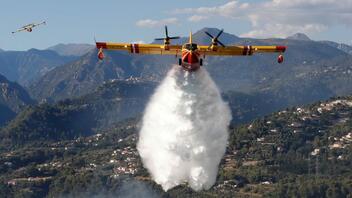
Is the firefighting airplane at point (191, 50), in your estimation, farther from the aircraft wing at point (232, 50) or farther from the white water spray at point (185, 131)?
the white water spray at point (185, 131)

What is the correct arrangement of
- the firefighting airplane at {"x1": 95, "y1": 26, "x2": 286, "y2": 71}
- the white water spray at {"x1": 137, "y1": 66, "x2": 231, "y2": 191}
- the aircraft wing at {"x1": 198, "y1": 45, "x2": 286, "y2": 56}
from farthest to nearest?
1. the white water spray at {"x1": 137, "y1": 66, "x2": 231, "y2": 191}
2. the aircraft wing at {"x1": 198, "y1": 45, "x2": 286, "y2": 56}
3. the firefighting airplane at {"x1": 95, "y1": 26, "x2": 286, "y2": 71}

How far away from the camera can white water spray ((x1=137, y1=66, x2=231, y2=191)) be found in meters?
131

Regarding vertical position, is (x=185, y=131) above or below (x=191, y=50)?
below

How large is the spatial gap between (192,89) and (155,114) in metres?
9.47

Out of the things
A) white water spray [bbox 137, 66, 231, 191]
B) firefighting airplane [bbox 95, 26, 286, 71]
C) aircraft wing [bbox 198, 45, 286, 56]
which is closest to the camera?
firefighting airplane [bbox 95, 26, 286, 71]

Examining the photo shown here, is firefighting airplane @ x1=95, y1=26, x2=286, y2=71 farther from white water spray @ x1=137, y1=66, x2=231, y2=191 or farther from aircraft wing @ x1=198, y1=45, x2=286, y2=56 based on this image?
white water spray @ x1=137, y1=66, x2=231, y2=191

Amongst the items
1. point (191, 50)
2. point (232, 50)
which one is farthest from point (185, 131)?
point (191, 50)

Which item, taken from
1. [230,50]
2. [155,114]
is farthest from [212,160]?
[230,50]

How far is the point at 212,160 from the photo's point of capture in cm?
13438

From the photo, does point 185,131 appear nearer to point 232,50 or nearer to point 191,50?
point 232,50

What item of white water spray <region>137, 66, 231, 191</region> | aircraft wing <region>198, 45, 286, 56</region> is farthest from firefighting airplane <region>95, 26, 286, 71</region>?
white water spray <region>137, 66, 231, 191</region>

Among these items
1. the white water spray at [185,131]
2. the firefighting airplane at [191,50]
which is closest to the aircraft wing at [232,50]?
the firefighting airplane at [191,50]

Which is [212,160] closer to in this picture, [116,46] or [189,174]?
[189,174]

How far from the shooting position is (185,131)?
439 feet
